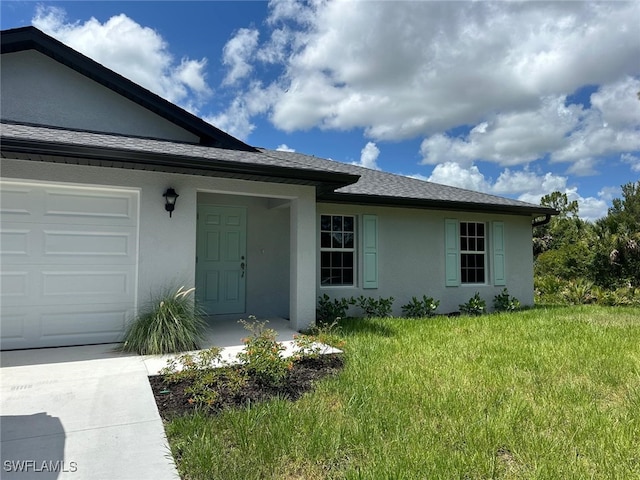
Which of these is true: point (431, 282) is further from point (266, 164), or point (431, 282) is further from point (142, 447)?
point (142, 447)

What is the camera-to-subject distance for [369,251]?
877cm

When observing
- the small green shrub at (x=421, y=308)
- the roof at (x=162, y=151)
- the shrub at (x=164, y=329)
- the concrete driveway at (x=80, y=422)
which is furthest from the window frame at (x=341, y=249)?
the concrete driveway at (x=80, y=422)

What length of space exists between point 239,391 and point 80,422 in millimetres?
1354

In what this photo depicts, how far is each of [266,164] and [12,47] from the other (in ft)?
16.3

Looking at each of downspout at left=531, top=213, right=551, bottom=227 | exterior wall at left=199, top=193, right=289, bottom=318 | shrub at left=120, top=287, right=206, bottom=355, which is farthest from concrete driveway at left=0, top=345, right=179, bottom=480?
downspout at left=531, top=213, right=551, bottom=227

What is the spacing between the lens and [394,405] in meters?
3.37

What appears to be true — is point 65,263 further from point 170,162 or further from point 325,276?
point 325,276

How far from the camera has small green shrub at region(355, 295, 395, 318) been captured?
27.9ft

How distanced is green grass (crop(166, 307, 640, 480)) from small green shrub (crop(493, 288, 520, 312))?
4.62 metres

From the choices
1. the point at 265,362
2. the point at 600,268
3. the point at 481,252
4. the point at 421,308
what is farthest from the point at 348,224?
the point at 600,268

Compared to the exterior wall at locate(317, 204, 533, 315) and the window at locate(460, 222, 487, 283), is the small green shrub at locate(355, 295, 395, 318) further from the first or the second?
the window at locate(460, 222, 487, 283)

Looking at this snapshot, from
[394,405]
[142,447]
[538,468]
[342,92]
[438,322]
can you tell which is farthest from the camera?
[342,92]

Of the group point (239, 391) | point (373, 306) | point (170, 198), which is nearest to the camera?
point (239, 391)

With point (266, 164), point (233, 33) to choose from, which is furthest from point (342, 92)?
point (266, 164)
